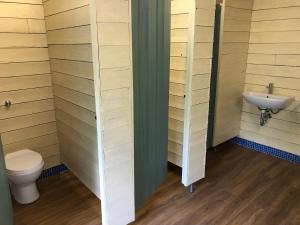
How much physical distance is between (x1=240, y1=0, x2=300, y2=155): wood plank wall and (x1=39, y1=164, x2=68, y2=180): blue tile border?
2.67m

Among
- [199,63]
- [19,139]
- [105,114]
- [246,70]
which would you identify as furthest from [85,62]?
[246,70]

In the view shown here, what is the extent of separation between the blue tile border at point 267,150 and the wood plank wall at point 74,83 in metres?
2.38

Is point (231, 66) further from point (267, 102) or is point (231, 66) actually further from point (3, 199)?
point (3, 199)

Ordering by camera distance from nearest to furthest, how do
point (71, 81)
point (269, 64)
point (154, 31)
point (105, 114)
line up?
point (105, 114) < point (154, 31) < point (71, 81) < point (269, 64)

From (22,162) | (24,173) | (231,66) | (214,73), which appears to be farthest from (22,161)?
(231,66)

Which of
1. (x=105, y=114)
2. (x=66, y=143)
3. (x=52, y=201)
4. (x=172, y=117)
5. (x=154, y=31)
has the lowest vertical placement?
(x=52, y=201)

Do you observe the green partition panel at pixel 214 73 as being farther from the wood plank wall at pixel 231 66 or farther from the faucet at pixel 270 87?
the faucet at pixel 270 87

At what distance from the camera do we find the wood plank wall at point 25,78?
2271 millimetres

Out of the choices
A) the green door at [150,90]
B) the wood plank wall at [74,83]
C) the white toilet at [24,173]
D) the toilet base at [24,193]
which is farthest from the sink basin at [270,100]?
the toilet base at [24,193]

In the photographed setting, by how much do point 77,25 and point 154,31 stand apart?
0.62 meters

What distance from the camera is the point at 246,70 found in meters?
3.49

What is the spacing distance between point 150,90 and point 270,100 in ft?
5.47

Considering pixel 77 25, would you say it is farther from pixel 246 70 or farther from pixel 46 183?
pixel 246 70

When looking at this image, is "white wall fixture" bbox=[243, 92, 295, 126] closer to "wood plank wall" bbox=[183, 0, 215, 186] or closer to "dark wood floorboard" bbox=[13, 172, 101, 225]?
"wood plank wall" bbox=[183, 0, 215, 186]
